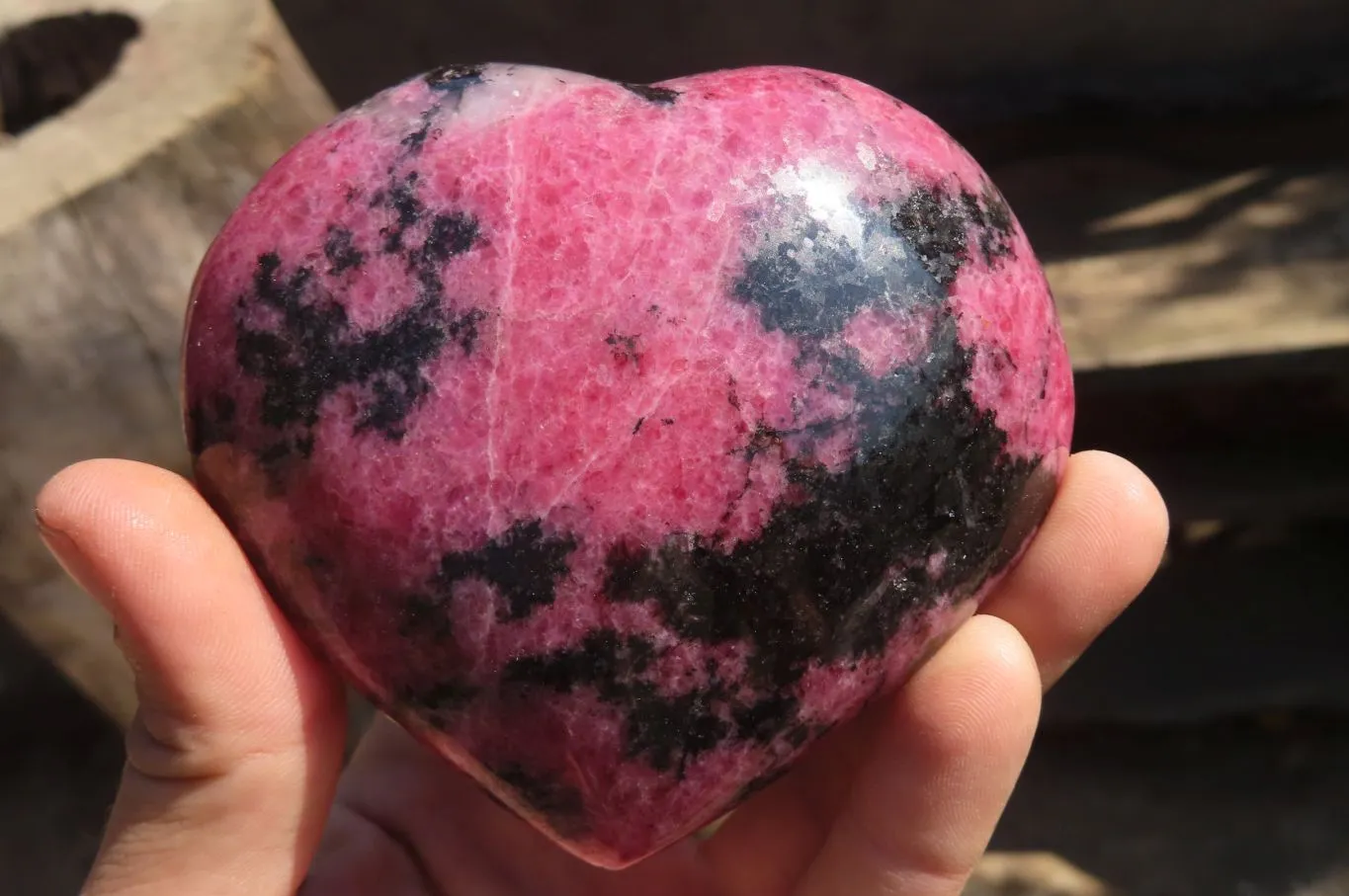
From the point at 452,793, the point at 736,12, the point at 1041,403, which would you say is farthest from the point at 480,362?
the point at 736,12

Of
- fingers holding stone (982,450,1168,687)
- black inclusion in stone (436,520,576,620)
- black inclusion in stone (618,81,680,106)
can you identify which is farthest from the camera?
fingers holding stone (982,450,1168,687)

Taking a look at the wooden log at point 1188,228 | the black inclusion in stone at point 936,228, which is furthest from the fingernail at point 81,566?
the wooden log at point 1188,228

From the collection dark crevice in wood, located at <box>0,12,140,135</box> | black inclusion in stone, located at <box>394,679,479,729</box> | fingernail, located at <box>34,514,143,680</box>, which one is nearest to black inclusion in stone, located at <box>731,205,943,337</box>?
black inclusion in stone, located at <box>394,679,479,729</box>

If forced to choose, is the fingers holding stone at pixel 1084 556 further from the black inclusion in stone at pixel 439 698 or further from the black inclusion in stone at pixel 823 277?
the black inclusion in stone at pixel 439 698

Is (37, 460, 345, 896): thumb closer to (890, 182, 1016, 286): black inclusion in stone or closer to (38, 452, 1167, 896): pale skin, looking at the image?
(38, 452, 1167, 896): pale skin

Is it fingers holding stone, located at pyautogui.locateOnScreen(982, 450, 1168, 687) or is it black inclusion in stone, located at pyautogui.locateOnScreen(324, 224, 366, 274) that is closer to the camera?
black inclusion in stone, located at pyautogui.locateOnScreen(324, 224, 366, 274)

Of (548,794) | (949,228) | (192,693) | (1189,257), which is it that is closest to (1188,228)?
(1189,257)
